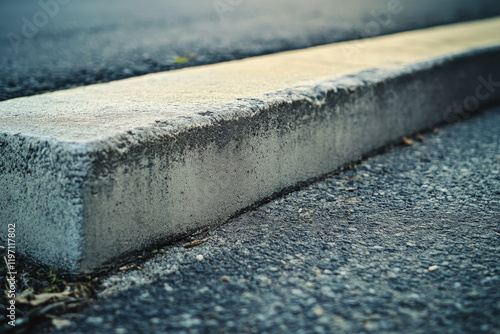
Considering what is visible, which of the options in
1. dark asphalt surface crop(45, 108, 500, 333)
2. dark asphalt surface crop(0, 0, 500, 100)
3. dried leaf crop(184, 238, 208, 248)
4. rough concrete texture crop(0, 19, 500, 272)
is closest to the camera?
dark asphalt surface crop(45, 108, 500, 333)

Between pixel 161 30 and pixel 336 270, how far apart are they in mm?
4561

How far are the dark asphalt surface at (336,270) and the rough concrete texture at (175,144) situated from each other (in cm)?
13

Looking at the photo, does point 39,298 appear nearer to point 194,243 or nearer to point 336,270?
point 194,243

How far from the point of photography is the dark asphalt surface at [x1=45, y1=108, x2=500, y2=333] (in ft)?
4.18

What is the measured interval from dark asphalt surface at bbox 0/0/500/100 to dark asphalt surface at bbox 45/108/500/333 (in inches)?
64.4

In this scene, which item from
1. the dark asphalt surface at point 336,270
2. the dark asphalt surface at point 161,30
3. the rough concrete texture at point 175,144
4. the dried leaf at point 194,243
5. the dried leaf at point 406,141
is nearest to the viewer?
the dark asphalt surface at point 336,270

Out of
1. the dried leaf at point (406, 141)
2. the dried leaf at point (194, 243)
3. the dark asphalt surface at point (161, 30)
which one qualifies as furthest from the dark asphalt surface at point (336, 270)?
the dark asphalt surface at point (161, 30)

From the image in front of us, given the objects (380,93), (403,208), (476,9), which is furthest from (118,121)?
(476,9)

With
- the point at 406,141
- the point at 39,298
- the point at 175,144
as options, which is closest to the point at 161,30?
the point at 406,141

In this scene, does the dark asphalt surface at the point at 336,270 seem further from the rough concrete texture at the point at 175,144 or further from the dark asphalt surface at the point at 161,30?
the dark asphalt surface at the point at 161,30

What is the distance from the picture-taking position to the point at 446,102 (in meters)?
3.20

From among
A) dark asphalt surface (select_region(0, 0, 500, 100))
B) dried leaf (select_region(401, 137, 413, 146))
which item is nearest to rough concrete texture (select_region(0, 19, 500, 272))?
dried leaf (select_region(401, 137, 413, 146))

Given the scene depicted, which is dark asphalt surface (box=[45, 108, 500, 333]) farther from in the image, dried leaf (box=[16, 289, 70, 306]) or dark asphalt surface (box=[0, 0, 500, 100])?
dark asphalt surface (box=[0, 0, 500, 100])

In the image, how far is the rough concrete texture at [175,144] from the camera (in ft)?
4.69
